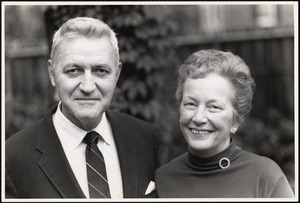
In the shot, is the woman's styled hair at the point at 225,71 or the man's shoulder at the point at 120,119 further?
the man's shoulder at the point at 120,119

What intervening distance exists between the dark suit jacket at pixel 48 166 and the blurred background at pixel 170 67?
156cm

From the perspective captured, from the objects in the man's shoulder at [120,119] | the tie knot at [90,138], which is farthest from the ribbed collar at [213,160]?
the tie knot at [90,138]

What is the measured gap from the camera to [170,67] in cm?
554

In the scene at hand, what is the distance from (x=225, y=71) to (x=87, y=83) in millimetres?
918

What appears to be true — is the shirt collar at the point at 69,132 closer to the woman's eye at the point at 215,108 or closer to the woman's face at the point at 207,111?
the woman's face at the point at 207,111

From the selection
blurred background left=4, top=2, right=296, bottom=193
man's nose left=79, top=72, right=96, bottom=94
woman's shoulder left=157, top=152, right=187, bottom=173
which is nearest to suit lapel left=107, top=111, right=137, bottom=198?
woman's shoulder left=157, top=152, right=187, bottom=173

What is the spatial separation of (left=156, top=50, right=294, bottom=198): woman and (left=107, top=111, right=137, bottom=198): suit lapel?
227 millimetres

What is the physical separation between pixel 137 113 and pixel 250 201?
2.02m

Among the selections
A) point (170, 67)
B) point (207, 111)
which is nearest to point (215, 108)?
point (207, 111)

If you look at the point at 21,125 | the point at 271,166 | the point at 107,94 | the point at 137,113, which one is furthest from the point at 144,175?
the point at 21,125

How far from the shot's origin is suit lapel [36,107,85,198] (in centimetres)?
303

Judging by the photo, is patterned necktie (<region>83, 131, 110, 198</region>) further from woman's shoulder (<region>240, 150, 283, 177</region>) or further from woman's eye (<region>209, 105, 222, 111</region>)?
woman's shoulder (<region>240, 150, 283, 177</region>)

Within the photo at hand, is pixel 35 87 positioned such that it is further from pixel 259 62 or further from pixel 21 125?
pixel 259 62

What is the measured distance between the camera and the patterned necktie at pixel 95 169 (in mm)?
3164
